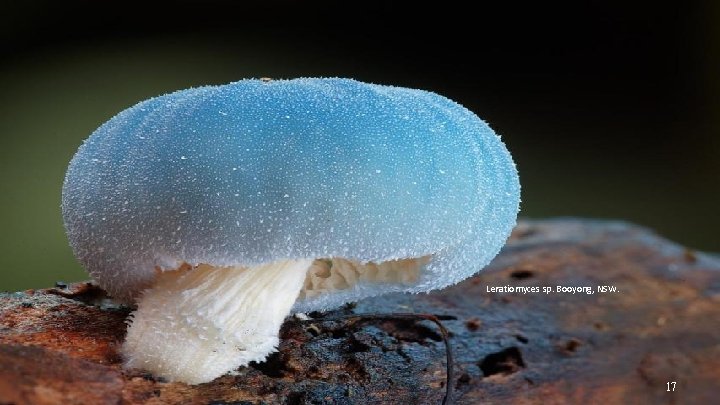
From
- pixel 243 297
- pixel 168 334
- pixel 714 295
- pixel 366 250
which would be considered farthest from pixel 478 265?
pixel 714 295

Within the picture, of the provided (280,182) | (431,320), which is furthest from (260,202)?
(431,320)

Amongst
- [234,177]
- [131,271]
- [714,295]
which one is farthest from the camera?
[714,295]

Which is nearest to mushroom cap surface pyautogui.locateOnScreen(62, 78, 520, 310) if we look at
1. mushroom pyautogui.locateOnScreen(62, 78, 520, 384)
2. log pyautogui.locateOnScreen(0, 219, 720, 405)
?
mushroom pyautogui.locateOnScreen(62, 78, 520, 384)

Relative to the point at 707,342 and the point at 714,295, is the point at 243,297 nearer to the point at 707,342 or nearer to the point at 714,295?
the point at 707,342

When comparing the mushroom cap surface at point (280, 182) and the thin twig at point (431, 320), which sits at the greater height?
the mushroom cap surface at point (280, 182)

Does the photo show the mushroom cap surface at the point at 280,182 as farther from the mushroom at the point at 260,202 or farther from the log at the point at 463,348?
the log at the point at 463,348

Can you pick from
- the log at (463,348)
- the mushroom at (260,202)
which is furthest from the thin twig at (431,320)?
the mushroom at (260,202)

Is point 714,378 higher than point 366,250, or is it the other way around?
point 366,250
